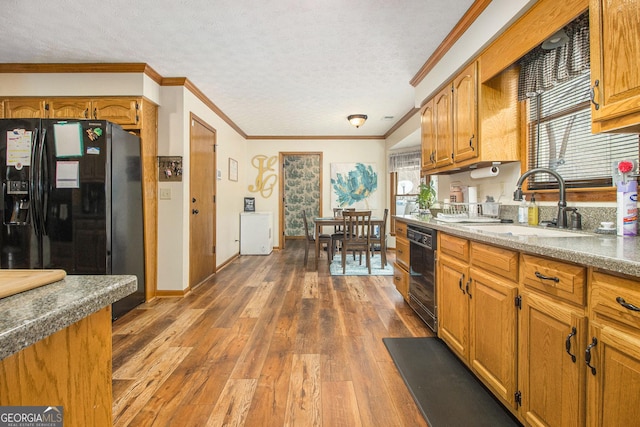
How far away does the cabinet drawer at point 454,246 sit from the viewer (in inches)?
73.2

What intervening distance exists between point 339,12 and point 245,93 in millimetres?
2009

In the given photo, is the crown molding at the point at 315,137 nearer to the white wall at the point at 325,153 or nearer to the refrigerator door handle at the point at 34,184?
the white wall at the point at 325,153

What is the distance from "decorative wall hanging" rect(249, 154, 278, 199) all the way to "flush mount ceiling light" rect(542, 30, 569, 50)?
5298 millimetres

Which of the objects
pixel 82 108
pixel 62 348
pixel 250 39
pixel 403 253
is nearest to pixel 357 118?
pixel 250 39

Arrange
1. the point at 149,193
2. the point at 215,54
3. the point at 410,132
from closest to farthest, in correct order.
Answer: the point at 215,54
the point at 149,193
the point at 410,132

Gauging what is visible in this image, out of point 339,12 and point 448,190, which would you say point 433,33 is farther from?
point 448,190

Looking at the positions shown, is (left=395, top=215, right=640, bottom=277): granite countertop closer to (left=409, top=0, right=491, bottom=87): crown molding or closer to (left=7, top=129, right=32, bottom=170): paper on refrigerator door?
(left=409, top=0, right=491, bottom=87): crown molding

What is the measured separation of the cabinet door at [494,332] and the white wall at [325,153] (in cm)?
496

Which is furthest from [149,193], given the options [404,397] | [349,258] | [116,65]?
[349,258]

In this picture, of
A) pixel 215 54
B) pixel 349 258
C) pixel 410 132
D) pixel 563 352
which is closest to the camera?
pixel 563 352

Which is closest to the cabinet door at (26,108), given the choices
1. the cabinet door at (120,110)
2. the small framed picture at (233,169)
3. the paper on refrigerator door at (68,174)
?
the cabinet door at (120,110)

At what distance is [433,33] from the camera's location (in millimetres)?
2611

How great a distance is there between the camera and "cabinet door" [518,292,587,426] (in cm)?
106

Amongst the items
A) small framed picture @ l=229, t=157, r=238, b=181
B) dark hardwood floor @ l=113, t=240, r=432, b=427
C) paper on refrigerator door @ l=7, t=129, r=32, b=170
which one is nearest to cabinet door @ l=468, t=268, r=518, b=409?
dark hardwood floor @ l=113, t=240, r=432, b=427
